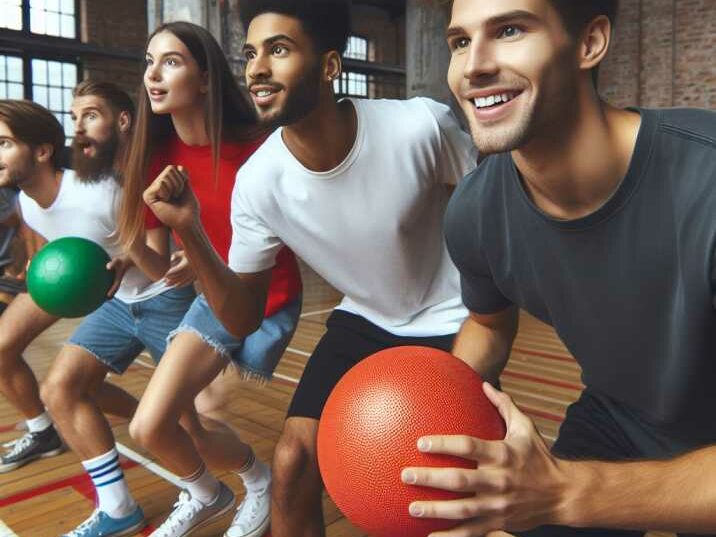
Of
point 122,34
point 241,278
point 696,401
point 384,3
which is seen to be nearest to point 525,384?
point 241,278

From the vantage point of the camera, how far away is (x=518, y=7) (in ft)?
3.87

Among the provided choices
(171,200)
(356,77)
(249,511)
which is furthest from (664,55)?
(171,200)

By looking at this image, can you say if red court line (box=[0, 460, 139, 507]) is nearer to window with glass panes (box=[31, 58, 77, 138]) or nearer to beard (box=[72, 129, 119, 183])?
beard (box=[72, 129, 119, 183])

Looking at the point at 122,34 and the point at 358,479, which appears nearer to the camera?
the point at 358,479

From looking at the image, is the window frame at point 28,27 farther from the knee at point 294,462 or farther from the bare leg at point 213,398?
the knee at point 294,462

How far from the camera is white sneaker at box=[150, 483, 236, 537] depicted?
2326 mm

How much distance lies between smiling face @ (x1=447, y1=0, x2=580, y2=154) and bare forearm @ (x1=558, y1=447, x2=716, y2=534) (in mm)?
568

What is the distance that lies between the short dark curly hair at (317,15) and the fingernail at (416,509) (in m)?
1.41

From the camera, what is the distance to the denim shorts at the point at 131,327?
260 cm

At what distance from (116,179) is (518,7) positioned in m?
2.06

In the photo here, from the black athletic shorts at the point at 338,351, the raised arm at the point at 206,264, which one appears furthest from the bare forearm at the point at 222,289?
the black athletic shorts at the point at 338,351

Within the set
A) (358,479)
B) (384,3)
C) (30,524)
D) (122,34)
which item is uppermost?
(384,3)

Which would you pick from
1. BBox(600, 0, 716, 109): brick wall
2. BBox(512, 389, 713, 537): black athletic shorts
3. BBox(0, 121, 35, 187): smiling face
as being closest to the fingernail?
BBox(512, 389, 713, 537): black athletic shorts

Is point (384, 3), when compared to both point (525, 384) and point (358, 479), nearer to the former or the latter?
point (525, 384)
